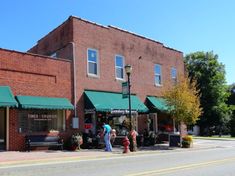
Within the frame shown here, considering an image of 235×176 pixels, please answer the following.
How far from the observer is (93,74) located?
27531 millimetres

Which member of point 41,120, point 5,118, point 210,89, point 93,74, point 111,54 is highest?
point 111,54

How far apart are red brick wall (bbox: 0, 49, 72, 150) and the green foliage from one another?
24.3ft

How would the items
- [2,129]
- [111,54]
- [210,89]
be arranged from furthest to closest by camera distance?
[210,89]
[111,54]
[2,129]

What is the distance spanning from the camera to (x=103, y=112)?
91.6ft

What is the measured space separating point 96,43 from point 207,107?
115 ft

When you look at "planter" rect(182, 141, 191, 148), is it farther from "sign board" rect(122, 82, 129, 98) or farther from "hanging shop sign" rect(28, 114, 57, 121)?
"hanging shop sign" rect(28, 114, 57, 121)

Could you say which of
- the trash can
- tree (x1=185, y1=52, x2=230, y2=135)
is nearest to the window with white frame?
the trash can

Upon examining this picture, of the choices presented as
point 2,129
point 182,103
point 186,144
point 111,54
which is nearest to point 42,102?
point 2,129

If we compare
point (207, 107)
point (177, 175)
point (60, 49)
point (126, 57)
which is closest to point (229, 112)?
point (207, 107)

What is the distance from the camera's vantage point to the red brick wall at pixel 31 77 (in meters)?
22.4

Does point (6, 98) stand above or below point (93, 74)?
→ below

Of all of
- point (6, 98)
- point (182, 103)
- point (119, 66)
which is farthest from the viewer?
point (119, 66)

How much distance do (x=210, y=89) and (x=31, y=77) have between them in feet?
134

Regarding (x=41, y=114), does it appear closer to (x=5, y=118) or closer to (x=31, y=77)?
(x=31, y=77)
